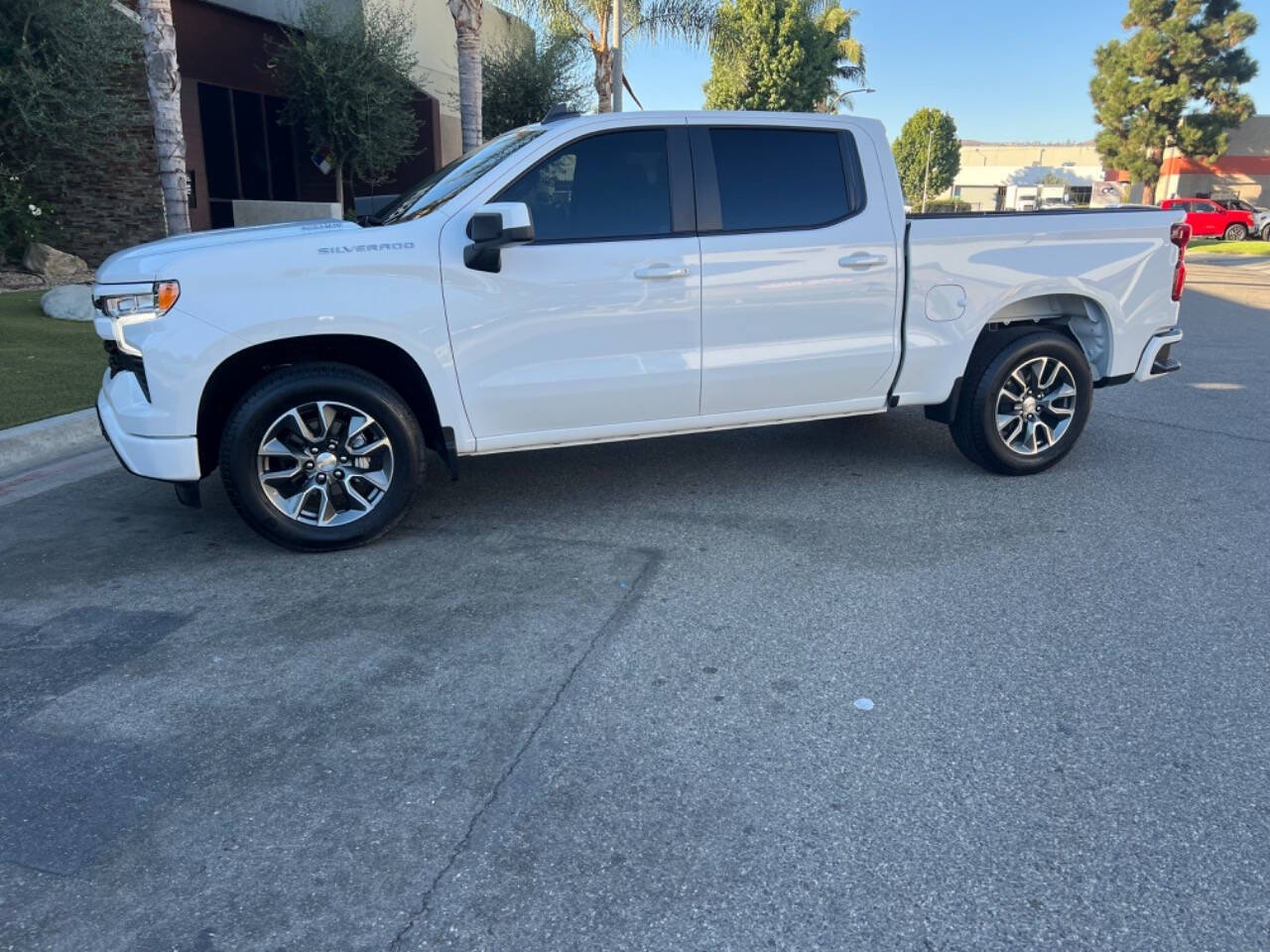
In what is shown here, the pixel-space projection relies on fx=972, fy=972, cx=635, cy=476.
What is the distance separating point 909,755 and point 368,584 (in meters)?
2.56

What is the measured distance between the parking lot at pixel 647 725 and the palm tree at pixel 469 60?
10.4 meters

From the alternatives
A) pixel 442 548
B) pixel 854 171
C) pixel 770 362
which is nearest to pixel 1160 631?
pixel 770 362

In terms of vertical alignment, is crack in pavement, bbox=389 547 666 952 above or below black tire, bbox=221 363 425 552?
below

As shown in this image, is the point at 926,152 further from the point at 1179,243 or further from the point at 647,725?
the point at 647,725

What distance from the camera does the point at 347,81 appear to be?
19.5 meters

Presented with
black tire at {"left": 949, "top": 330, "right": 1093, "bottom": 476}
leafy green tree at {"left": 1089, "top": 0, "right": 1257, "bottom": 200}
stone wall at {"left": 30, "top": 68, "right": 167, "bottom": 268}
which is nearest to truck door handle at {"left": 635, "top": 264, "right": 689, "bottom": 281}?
black tire at {"left": 949, "top": 330, "right": 1093, "bottom": 476}

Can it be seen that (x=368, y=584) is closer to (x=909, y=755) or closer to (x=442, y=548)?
(x=442, y=548)

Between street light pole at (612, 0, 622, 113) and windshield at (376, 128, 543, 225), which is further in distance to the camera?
street light pole at (612, 0, 622, 113)

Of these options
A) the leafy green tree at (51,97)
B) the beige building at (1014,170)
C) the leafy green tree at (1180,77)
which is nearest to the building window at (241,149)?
the leafy green tree at (51,97)

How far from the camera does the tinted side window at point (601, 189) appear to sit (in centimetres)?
486

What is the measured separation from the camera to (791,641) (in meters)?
3.88

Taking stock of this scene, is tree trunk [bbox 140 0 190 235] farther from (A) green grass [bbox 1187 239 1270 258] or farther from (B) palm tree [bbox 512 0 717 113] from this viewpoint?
(A) green grass [bbox 1187 239 1270 258]

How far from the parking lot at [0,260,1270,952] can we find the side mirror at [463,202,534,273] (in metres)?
1.50

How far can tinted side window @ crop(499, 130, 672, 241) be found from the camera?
4855 millimetres
